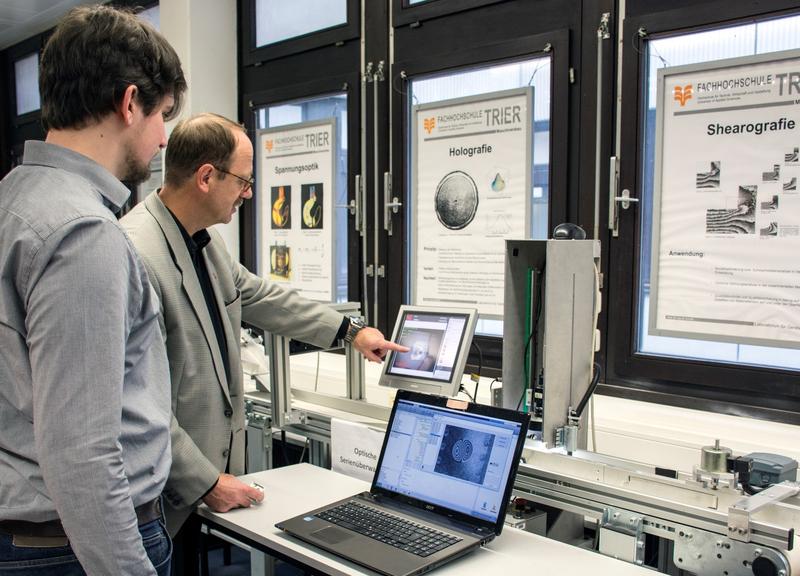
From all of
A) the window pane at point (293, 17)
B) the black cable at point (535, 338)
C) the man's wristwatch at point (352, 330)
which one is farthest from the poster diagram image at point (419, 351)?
the window pane at point (293, 17)

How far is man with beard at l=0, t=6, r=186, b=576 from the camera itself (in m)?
0.91

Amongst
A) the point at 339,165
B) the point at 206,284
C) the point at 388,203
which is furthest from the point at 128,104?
the point at 339,165

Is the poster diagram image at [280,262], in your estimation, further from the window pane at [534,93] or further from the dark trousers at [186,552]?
the dark trousers at [186,552]

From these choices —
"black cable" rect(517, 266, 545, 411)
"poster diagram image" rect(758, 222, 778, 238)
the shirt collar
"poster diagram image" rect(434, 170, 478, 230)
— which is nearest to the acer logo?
"poster diagram image" rect(758, 222, 778, 238)

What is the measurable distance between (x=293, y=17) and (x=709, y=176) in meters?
2.27

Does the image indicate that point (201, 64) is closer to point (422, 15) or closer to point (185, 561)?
point (422, 15)

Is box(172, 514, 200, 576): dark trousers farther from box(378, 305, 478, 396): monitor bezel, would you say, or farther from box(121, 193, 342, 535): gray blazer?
Answer: box(378, 305, 478, 396): monitor bezel

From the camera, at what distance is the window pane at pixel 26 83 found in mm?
5352

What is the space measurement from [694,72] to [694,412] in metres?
1.06

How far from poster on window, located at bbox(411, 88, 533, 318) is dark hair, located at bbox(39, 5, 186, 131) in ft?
6.07

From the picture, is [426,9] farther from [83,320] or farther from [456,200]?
[83,320]

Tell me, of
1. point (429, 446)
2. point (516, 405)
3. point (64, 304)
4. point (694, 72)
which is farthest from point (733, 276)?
point (64, 304)

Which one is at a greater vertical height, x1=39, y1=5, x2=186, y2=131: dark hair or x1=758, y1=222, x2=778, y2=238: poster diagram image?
x1=39, y1=5, x2=186, y2=131: dark hair

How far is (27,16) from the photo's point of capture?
4.79 m
